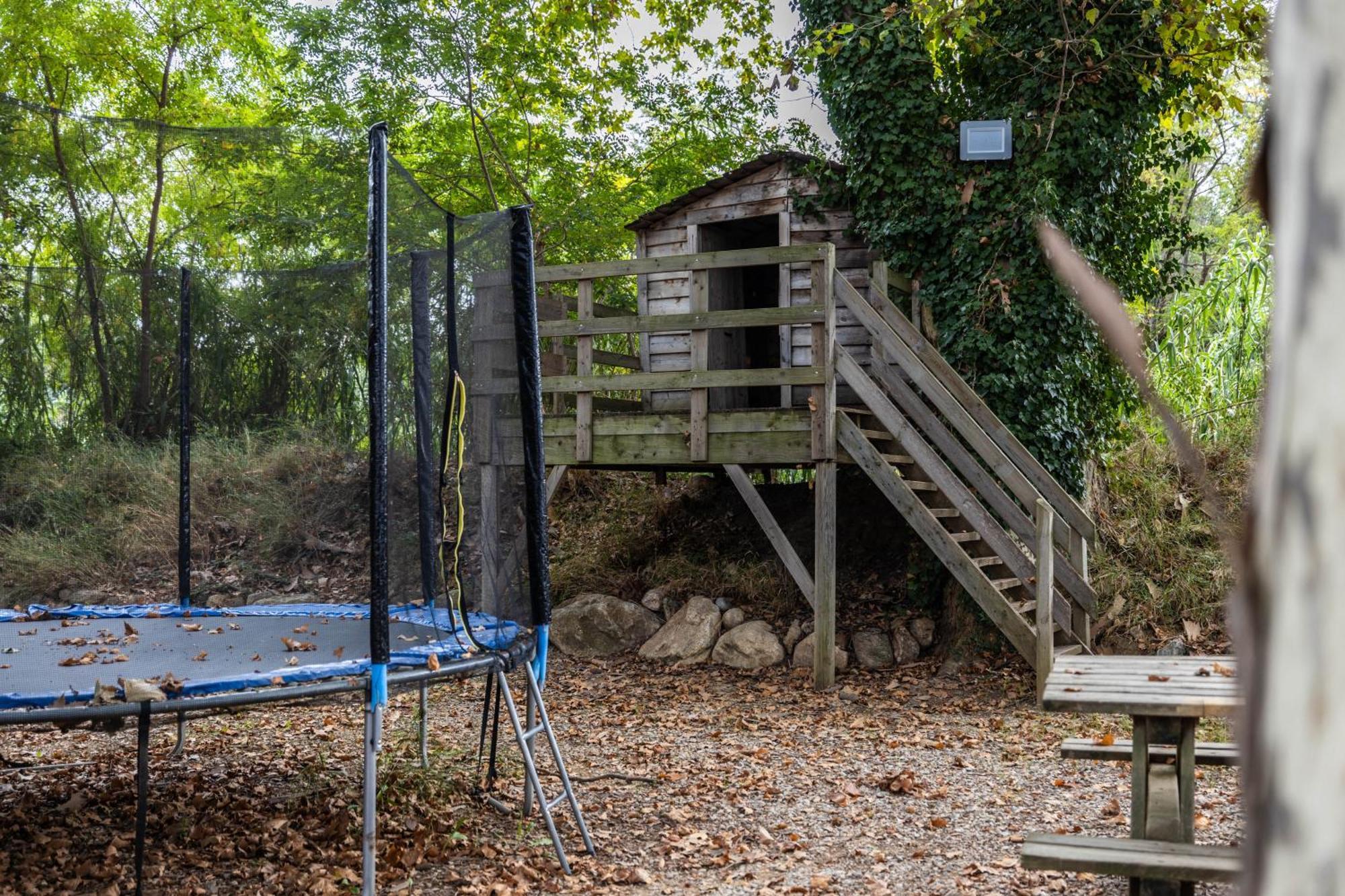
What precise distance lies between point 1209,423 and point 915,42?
4030 millimetres

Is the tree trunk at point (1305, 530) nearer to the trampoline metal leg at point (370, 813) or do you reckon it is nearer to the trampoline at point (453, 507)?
the trampoline metal leg at point (370, 813)

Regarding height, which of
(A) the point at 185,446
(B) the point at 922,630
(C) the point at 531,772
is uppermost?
(A) the point at 185,446

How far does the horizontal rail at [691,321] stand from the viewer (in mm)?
7516

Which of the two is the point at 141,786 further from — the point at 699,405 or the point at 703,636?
the point at 703,636

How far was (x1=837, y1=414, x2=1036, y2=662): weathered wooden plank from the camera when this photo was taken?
6867 mm

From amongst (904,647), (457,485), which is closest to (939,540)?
(904,647)

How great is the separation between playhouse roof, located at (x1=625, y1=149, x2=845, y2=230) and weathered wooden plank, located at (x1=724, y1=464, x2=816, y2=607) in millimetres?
2619

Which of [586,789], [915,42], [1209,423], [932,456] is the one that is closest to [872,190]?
[915,42]

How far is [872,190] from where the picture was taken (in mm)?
9031

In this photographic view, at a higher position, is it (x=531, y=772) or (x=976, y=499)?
(x=976, y=499)

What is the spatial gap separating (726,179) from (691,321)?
2.26 m

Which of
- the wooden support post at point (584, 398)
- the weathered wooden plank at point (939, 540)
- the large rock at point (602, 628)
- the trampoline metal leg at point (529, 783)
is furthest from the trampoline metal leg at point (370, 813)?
the large rock at point (602, 628)

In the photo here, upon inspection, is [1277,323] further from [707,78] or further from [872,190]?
[707,78]

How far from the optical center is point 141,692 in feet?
11.7
